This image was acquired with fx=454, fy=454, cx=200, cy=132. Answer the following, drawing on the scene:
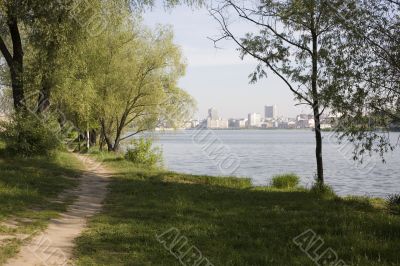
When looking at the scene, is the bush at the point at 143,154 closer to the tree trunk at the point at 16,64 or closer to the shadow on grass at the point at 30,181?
the shadow on grass at the point at 30,181

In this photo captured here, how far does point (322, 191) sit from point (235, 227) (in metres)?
6.89

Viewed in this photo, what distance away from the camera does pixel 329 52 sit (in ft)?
51.7

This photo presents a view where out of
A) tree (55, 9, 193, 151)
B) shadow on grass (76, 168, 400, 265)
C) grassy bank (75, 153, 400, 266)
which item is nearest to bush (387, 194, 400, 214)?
grassy bank (75, 153, 400, 266)

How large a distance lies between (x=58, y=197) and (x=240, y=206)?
5703 mm

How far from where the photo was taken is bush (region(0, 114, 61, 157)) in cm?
2227

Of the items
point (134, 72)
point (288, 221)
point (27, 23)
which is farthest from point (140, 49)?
point (288, 221)

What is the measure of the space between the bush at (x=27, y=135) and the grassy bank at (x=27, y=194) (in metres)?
0.64

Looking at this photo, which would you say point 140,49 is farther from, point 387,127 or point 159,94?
point 387,127

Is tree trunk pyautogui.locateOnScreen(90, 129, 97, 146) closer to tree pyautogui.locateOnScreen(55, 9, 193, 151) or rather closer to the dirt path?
tree pyautogui.locateOnScreen(55, 9, 193, 151)

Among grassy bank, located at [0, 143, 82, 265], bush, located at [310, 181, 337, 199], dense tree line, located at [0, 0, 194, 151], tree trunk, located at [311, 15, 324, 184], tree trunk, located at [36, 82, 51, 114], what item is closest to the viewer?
grassy bank, located at [0, 143, 82, 265]

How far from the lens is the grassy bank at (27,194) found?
941cm

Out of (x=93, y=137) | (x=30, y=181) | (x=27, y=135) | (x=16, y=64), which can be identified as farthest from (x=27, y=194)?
(x=93, y=137)

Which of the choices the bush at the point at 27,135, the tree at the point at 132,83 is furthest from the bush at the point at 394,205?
the tree at the point at 132,83

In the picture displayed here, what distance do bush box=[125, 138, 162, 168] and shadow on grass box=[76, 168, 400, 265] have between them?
47.5ft
